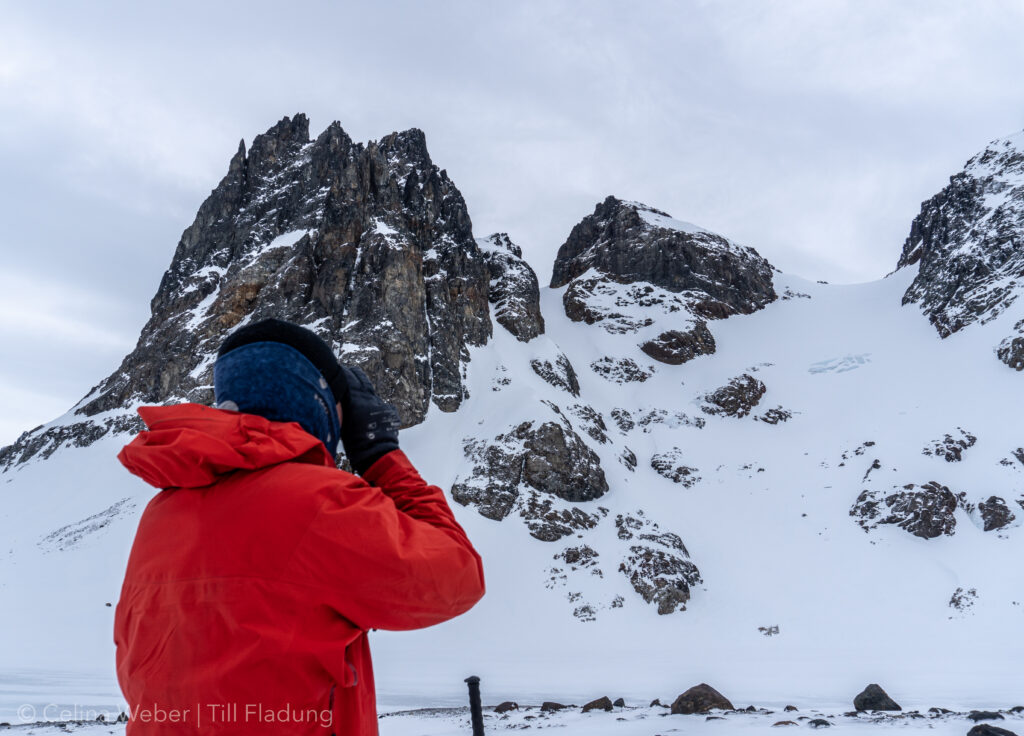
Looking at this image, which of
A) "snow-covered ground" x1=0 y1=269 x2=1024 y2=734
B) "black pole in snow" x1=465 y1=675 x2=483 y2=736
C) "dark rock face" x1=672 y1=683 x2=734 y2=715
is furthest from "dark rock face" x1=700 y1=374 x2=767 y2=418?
"black pole in snow" x1=465 y1=675 x2=483 y2=736

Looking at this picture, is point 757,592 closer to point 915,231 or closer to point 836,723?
point 836,723

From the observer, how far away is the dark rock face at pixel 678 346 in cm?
4847

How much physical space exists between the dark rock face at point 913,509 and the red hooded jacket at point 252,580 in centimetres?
3436

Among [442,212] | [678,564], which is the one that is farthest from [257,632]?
[442,212]

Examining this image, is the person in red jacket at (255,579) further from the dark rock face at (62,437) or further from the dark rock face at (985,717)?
the dark rock face at (62,437)

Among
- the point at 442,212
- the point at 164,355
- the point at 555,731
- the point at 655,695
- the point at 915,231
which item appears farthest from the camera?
the point at 915,231

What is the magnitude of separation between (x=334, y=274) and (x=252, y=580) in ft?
121

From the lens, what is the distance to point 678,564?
27.3 m

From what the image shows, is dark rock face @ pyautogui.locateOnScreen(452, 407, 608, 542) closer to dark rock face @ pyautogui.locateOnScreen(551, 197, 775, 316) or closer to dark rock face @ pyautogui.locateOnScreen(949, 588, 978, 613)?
dark rock face @ pyautogui.locateOnScreen(949, 588, 978, 613)

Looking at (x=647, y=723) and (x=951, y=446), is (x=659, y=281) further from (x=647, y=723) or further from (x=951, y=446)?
(x=647, y=723)

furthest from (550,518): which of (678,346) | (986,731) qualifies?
(678,346)

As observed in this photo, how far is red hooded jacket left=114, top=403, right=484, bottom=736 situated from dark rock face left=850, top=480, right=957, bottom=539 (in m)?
34.4

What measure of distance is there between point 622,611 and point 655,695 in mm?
10889

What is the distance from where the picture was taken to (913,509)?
1150 inches
